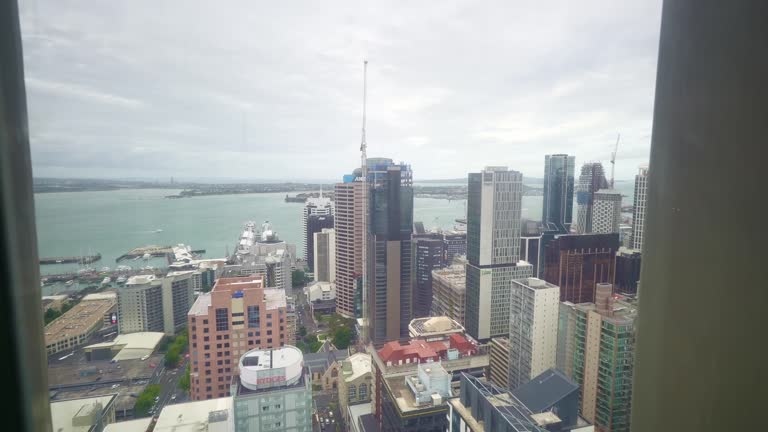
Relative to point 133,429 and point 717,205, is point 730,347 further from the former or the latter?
point 133,429

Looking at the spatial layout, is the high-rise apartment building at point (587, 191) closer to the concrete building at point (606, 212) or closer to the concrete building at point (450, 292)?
the concrete building at point (606, 212)

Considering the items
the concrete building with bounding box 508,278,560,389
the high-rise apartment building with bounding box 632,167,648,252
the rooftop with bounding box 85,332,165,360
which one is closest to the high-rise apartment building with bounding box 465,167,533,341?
the concrete building with bounding box 508,278,560,389

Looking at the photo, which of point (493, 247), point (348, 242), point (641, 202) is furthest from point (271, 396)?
point (348, 242)

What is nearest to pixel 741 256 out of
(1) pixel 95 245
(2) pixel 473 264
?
(1) pixel 95 245

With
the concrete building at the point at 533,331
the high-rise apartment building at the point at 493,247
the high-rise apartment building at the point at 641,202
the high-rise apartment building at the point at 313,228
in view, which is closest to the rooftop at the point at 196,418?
the high-rise apartment building at the point at 641,202

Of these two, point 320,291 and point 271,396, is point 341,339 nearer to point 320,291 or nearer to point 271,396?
point 320,291

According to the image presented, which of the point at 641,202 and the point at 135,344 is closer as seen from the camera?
the point at 641,202
